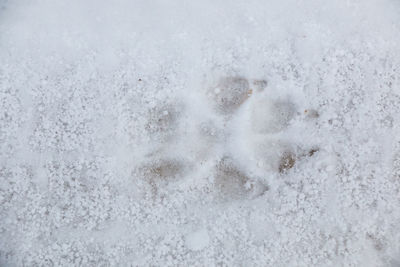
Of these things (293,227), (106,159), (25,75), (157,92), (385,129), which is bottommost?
(293,227)

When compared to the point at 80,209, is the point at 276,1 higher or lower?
higher

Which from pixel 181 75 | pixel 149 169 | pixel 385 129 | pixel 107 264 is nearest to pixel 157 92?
pixel 181 75

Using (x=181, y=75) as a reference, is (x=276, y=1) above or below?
above

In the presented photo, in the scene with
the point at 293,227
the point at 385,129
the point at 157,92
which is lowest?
the point at 293,227

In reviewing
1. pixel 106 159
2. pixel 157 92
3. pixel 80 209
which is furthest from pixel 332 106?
pixel 80 209

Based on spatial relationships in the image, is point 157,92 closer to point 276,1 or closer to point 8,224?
point 276,1

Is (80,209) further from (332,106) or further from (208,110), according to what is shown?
(332,106)
